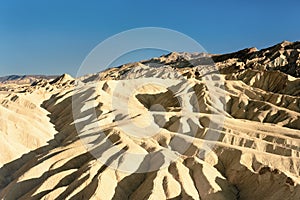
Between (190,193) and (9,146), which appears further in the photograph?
(9,146)

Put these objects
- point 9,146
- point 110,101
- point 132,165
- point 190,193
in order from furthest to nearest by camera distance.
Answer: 1. point 110,101
2. point 9,146
3. point 132,165
4. point 190,193

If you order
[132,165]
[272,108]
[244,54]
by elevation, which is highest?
[132,165]

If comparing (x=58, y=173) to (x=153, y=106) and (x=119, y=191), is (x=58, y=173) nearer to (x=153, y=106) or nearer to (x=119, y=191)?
(x=119, y=191)

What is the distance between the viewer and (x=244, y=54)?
525 ft

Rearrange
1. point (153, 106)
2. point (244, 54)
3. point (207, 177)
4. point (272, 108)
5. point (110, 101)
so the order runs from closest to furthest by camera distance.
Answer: point (207, 177)
point (272, 108)
point (110, 101)
point (153, 106)
point (244, 54)

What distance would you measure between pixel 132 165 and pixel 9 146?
20.3 metres

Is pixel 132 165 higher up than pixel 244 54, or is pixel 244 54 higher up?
pixel 132 165

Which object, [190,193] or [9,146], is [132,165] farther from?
[9,146]

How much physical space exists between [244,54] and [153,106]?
85.8 metres

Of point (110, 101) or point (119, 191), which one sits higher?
point (119, 191)

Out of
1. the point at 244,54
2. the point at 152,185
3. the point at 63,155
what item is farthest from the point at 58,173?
the point at 244,54

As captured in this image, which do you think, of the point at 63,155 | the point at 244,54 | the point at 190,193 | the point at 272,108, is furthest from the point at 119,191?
the point at 244,54

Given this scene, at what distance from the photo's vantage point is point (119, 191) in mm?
36062

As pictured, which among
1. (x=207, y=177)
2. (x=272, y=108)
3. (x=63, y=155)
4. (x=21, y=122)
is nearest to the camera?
(x=207, y=177)
